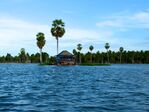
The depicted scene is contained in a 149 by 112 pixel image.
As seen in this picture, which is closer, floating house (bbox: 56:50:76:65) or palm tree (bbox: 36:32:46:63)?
floating house (bbox: 56:50:76:65)

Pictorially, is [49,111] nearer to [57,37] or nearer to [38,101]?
[38,101]

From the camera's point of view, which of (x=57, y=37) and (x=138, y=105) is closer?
(x=138, y=105)

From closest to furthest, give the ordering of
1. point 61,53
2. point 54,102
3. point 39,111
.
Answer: point 39,111 → point 54,102 → point 61,53

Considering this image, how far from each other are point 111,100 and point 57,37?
5007 inches

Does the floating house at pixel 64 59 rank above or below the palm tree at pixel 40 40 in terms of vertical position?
below

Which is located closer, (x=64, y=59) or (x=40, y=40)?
(x=64, y=59)

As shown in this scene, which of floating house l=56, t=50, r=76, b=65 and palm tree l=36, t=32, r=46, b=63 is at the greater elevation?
palm tree l=36, t=32, r=46, b=63

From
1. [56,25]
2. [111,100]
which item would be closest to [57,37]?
[56,25]

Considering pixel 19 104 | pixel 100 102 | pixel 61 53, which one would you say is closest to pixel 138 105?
pixel 100 102

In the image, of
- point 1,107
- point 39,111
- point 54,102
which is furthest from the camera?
point 54,102

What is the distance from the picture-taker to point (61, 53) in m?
148

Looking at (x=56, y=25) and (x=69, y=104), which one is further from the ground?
(x=56, y=25)

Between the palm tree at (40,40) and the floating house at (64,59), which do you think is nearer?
the floating house at (64,59)

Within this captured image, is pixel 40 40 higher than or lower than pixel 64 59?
higher
